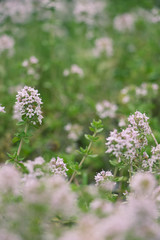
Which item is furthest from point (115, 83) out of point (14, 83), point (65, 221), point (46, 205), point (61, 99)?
point (46, 205)

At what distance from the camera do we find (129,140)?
2.10 meters

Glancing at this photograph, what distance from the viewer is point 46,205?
4.81ft

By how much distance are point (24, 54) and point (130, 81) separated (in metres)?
2.27

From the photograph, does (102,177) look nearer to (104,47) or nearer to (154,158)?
(154,158)

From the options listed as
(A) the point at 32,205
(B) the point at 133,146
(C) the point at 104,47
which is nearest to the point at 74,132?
(B) the point at 133,146

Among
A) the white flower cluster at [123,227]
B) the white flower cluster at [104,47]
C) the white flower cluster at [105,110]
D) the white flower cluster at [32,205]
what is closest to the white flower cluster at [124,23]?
the white flower cluster at [104,47]

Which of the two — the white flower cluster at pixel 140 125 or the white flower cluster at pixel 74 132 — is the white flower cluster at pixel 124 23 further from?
the white flower cluster at pixel 140 125

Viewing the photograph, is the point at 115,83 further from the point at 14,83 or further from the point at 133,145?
the point at 133,145

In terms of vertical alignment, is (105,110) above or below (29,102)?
above

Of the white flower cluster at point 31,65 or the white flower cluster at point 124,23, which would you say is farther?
the white flower cluster at point 124,23

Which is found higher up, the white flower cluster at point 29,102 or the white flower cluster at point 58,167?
the white flower cluster at point 29,102

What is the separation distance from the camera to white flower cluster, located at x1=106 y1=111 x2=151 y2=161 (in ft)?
6.82

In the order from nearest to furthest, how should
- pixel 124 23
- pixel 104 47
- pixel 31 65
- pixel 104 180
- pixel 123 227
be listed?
pixel 123 227, pixel 104 180, pixel 31 65, pixel 104 47, pixel 124 23

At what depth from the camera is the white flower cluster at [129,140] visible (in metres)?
2.08
